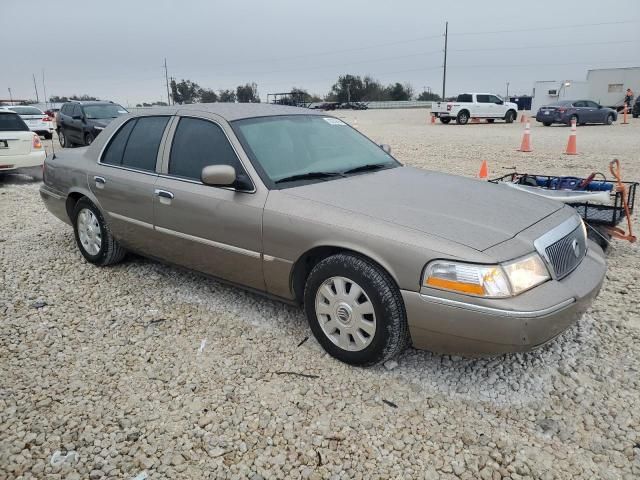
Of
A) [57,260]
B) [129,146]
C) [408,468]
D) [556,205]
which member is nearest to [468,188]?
[556,205]

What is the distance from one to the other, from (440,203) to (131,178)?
2597 mm

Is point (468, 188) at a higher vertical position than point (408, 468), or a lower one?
higher

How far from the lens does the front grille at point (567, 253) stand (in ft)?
9.36

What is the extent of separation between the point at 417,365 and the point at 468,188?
1297mm

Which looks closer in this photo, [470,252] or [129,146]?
[470,252]

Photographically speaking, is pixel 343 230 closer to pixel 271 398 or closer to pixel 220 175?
pixel 220 175

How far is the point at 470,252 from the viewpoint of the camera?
2.61 meters

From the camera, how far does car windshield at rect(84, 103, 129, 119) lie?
15133 mm

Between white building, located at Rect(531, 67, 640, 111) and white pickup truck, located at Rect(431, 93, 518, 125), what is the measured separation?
48.2 ft

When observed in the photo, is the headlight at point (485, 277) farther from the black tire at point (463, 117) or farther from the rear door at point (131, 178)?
the black tire at point (463, 117)

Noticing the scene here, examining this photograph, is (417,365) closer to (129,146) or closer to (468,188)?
(468,188)

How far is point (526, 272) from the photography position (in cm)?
267

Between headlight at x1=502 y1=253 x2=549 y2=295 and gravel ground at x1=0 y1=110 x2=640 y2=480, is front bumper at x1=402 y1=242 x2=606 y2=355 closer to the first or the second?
headlight at x1=502 y1=253 x2=549 y2=295

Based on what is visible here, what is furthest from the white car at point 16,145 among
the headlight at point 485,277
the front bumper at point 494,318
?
the headlight at point 485,277
